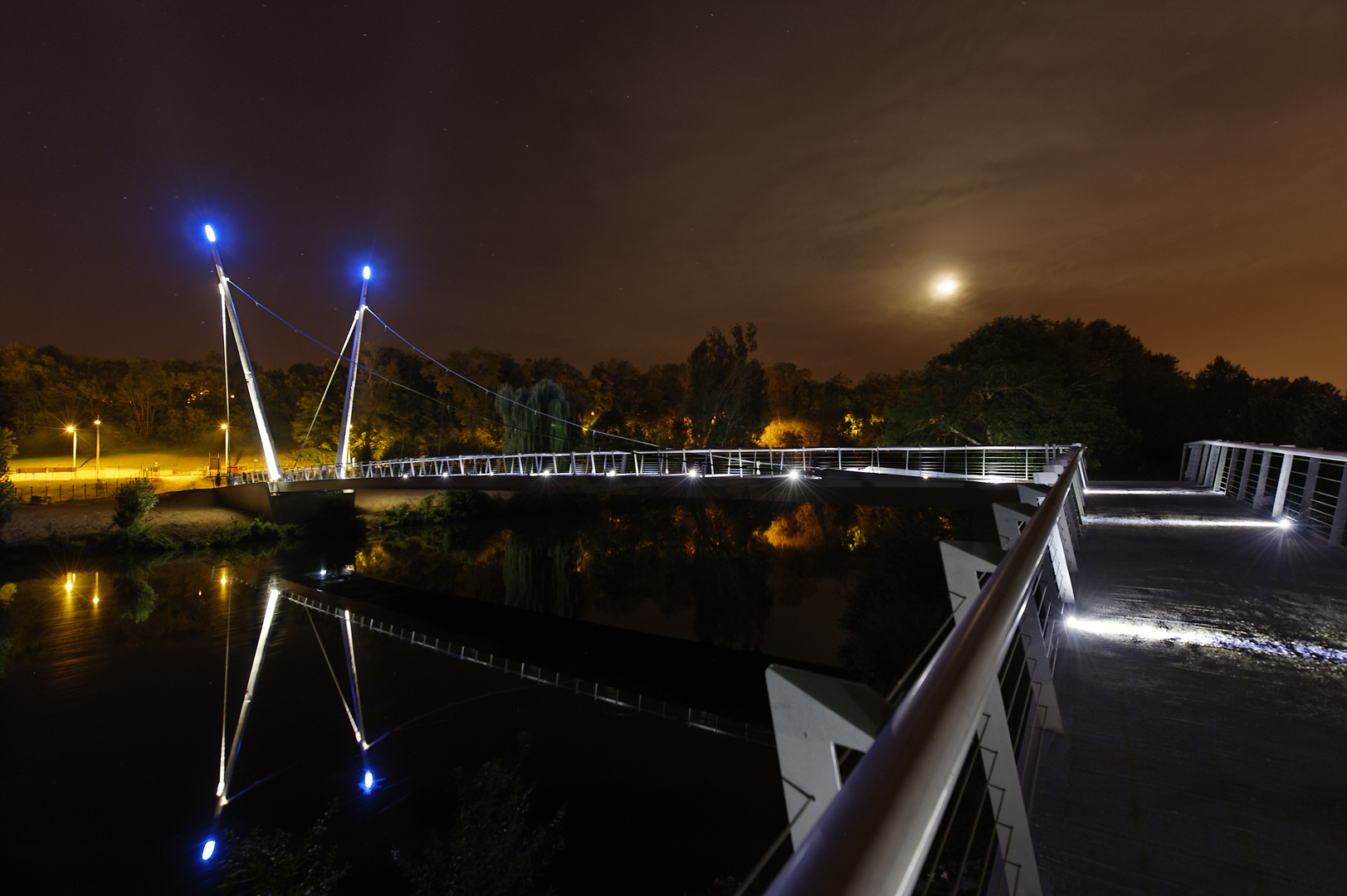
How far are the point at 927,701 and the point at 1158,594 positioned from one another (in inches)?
148

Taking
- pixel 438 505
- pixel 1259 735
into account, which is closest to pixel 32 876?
pixel 1259 735

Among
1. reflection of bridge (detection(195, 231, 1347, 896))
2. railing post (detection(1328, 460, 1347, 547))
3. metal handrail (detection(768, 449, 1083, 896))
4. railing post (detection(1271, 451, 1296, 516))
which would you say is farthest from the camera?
railing post (detection(1271, 451, 1296, 516))

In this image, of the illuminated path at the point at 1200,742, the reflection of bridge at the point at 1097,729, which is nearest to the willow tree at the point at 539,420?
the reflection of bridge at the point at 1097,729

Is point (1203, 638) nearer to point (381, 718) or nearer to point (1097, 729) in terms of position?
point (1097, 729)

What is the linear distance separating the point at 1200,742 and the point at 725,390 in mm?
35803

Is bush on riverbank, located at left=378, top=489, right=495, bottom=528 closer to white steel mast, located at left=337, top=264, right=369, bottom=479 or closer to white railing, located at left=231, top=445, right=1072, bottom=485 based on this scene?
white railing, located at left=231, top=445, right=1072, bottom=485

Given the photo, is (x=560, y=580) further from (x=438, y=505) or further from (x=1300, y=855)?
(x=1300, y=855)

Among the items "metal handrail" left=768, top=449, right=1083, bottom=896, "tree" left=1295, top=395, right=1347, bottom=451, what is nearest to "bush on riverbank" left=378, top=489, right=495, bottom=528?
"tree" left=1295, top=395, right=1347, bottom=451

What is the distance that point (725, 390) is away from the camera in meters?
37.5

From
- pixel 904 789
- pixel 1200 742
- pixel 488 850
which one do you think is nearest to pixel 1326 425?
pixel 1200 742

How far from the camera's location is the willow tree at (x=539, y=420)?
117 ft

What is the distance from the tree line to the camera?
20531 mm

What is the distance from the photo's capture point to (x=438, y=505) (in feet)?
117

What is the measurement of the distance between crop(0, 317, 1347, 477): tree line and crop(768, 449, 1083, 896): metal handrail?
20.7 m
